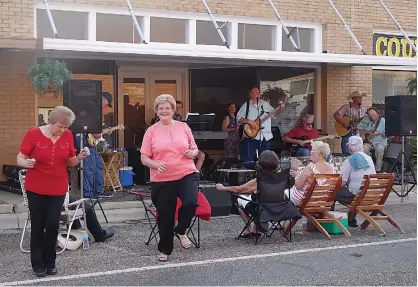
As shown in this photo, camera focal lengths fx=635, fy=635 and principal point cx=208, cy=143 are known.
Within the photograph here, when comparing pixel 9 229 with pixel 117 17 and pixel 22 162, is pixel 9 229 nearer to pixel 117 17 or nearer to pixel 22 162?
pixel 22 162

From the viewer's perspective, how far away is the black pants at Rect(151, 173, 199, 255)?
21.1ft

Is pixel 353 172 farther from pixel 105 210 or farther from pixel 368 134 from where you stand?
pixel 368 134

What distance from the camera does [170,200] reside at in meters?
6.45

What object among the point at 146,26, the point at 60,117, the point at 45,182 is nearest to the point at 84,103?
the point at 60,117

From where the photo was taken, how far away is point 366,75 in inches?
561

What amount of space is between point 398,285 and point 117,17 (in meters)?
8.21

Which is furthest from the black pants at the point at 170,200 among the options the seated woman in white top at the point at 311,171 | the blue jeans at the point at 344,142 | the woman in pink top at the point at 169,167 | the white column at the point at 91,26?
the blue jeans at the point at 344,142

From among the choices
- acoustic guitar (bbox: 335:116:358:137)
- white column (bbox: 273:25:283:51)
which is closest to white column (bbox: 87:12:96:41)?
white column (bbox: 273:25:283:51)

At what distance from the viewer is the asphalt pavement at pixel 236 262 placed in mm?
5848

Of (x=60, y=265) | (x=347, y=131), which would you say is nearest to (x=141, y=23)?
(x=347, y=131)

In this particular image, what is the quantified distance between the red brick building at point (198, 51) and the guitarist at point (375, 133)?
942mm

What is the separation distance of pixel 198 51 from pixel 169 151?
13.7ft

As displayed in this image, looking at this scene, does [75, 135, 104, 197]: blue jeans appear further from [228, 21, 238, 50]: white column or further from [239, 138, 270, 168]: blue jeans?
[228, 21, 238, 50]: white column

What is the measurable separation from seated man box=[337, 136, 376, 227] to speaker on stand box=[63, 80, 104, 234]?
3.37m
